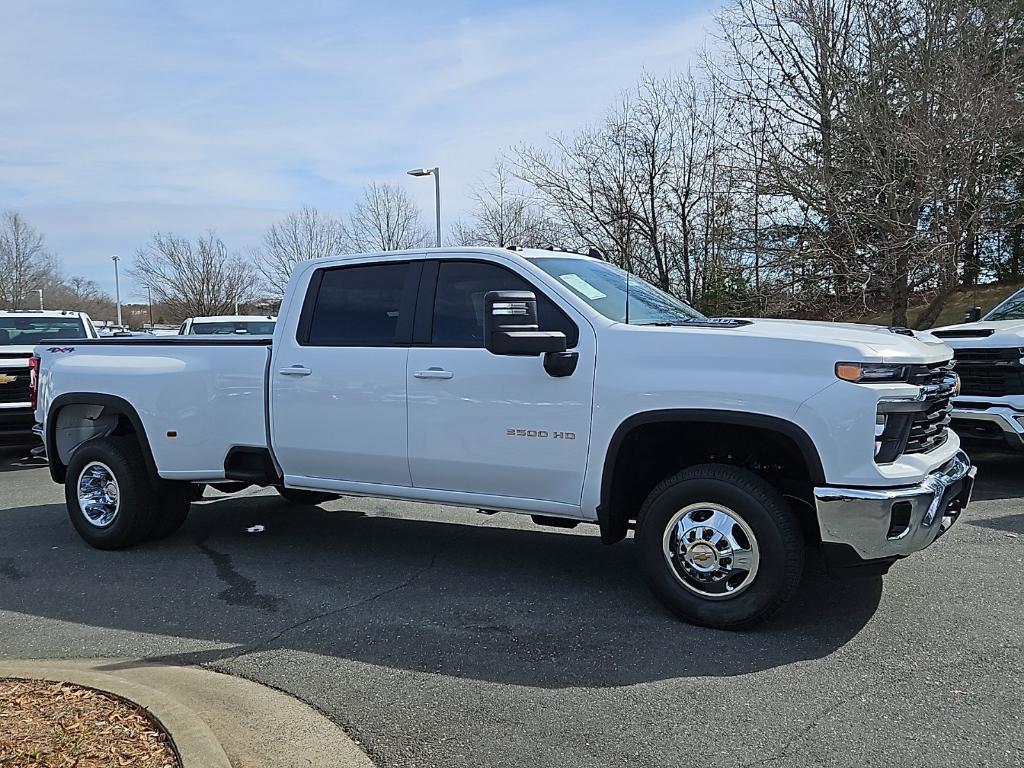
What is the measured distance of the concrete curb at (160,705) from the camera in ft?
10.3

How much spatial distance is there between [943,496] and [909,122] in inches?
510

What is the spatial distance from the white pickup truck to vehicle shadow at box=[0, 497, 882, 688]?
0.28 metres

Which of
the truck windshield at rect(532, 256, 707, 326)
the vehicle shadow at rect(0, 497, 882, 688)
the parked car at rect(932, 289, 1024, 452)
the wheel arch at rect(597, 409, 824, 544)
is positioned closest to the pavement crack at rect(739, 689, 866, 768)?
the vehicle shadow at rect(0, 497, 882, 688)

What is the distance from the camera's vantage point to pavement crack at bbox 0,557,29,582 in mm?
5623

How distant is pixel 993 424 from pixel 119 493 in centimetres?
701

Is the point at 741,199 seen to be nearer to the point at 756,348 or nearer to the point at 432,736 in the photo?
the point at 756,348

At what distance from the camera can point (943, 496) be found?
4230 mm

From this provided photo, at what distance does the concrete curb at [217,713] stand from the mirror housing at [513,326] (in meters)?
1.93

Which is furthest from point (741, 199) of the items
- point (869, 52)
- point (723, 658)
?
point (723, 658)

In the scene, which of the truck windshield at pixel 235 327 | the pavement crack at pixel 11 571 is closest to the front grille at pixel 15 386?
the truck windshield at pixel 235 327

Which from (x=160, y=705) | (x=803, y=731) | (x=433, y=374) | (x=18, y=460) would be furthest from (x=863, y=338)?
(x=18, y=460)

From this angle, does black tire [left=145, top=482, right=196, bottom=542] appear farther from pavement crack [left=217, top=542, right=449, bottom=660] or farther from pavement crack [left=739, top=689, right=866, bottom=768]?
pavement crack [left=739, top=689, right=866, bottom=768]

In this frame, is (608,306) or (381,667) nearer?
(381,667)

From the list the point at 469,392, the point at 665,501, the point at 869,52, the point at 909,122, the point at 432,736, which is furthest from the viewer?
the point at 869,52
